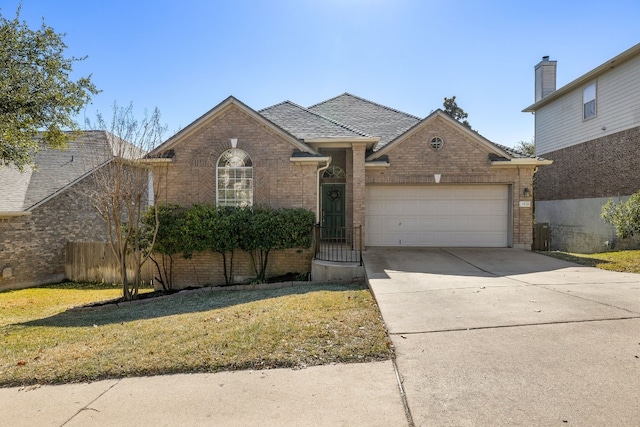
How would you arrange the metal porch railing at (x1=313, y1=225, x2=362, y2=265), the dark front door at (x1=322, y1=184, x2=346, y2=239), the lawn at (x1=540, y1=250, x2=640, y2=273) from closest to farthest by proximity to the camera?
the lawn at (x1=540, y1=250, x2=640, y2=273) < the metal porch railing at (x1=313, y1=225, x2=362, y2=265) < the dark front door at (x1=322, y1=184, x2=346, y2=239)

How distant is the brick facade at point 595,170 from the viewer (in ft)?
44.7

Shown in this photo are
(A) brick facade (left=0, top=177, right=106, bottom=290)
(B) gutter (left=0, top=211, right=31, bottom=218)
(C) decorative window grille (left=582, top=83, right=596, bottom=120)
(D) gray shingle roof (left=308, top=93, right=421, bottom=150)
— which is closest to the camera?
(B) gutter (left=0, top=211, right=31, bottom=218)

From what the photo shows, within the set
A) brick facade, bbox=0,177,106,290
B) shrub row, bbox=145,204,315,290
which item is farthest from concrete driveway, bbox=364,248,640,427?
brick facade, bbox=0,177,106,290

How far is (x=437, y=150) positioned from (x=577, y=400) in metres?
9.94

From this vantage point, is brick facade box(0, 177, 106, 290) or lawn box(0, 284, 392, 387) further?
brick facade box(0, 177, 106, 290)

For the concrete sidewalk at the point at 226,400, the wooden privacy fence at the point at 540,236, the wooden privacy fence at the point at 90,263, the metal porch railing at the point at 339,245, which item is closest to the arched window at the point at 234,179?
the metal porch railing at the point at 339,245

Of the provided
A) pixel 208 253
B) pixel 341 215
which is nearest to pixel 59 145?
pixel 208 253

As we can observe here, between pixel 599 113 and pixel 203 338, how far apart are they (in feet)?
58.6

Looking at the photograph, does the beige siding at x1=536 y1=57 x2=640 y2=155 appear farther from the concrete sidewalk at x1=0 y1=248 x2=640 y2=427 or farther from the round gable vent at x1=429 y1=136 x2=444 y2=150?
the concrete sidewalk at x1=0 y1=248 x2=640 y2=427

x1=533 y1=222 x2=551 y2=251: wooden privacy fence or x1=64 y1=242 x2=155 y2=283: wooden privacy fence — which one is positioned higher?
x1=533 y1=222 x2=551 y2=251: wooden privacy fence

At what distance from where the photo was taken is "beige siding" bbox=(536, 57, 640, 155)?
533 inches

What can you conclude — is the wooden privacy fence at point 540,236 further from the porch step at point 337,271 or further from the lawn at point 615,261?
the porch step at point 337,271

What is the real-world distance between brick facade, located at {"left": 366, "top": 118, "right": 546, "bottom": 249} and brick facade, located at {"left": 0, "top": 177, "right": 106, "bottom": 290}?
1095 cm

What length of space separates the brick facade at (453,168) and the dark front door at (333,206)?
1.37m
